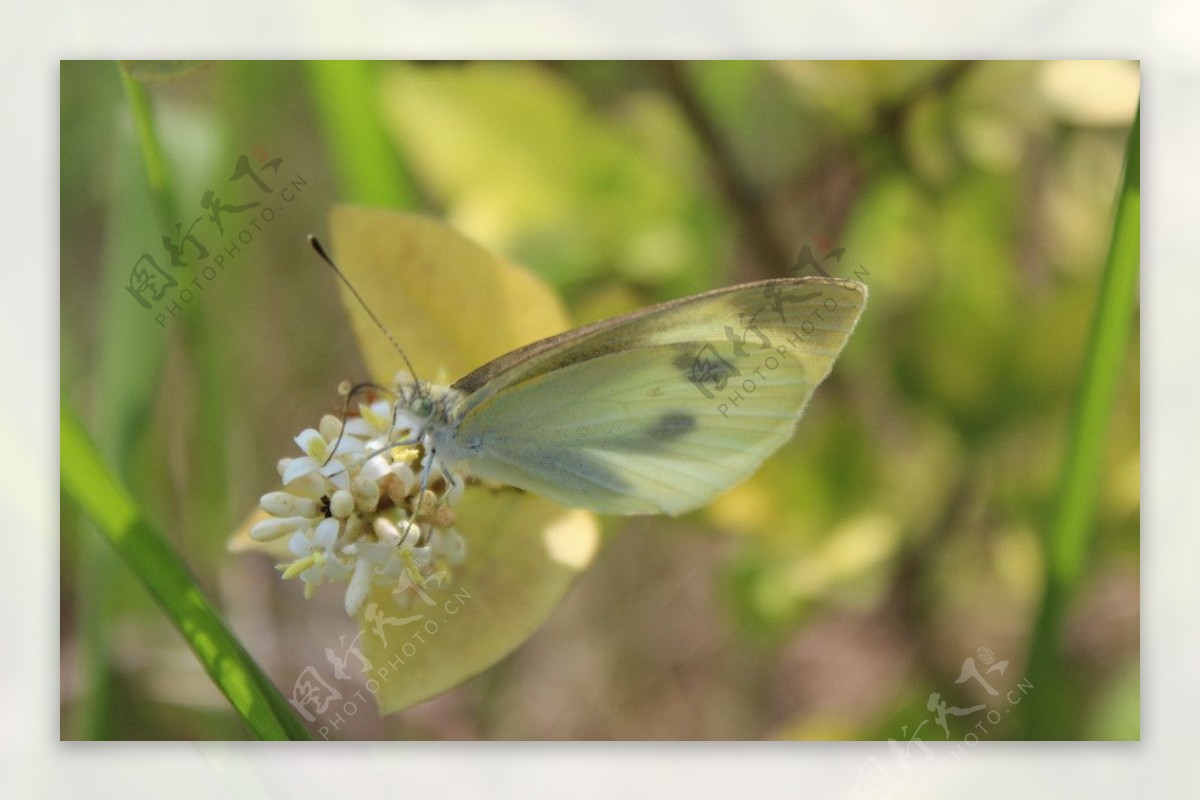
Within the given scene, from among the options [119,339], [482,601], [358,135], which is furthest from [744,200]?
[119,339]

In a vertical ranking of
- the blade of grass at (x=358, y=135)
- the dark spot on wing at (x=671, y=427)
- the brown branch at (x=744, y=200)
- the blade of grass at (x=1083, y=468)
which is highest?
the blade of grass at (x=358, y=135)

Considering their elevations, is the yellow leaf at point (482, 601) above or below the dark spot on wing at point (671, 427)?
below

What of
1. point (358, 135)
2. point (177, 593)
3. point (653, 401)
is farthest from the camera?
point (358, 135)

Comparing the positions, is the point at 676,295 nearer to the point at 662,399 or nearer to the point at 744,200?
the point at 744,200

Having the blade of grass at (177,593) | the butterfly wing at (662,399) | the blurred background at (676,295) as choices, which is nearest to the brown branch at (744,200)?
the blurred background at (676,295)

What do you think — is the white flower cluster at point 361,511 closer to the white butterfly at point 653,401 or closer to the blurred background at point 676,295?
the white butterfly at point 653,401

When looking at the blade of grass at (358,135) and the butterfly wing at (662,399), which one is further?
the blade of grass at (358,135)

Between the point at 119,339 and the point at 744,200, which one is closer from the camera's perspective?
the point at 119,339

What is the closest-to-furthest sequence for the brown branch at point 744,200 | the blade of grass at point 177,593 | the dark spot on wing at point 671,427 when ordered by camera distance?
the blade of grass at point 177,593 < the dark spot on wing at point 671,427 < the brown branch at point 744,200
